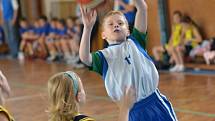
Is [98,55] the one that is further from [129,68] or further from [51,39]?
[51,39]

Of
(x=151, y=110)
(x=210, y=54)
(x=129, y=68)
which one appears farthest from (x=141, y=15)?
(x=210, y=54)

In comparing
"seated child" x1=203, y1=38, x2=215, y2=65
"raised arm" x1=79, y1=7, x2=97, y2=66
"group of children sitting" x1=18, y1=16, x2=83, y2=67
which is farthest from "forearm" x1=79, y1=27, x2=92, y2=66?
"group of children sitting" x1=18, y1=16, x2=83, y2=67

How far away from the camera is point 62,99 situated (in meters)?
2.11

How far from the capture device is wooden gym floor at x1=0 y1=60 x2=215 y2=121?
4.91 metres

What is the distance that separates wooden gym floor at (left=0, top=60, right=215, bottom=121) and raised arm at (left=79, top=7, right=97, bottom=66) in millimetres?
2041

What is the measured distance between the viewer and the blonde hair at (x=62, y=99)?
211cm

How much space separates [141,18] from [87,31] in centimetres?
43

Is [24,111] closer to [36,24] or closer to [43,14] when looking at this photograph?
[36,24]

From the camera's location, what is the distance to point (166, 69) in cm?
811

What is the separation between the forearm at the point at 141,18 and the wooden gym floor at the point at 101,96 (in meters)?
1.84

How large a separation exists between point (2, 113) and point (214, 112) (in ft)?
9.42

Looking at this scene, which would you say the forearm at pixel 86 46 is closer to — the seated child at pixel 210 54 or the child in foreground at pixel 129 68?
the child in foreground at pixel 129 68

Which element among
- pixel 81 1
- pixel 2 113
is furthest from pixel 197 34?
pixel 2 113

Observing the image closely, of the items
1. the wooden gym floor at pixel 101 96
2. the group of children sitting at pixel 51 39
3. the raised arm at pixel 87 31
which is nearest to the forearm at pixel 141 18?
the raised arm at pixel 87 31
